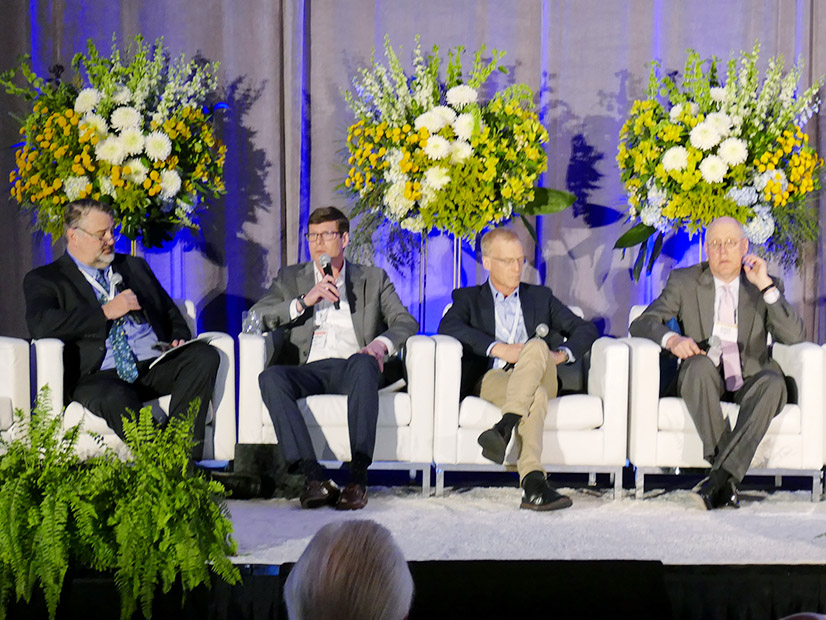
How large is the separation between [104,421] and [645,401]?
212 cm

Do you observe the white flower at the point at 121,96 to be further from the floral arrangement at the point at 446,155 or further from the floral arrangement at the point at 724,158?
the floral arrangement at the point at 724,158

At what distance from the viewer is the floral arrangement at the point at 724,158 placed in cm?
509

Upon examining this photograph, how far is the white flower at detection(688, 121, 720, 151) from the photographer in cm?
507

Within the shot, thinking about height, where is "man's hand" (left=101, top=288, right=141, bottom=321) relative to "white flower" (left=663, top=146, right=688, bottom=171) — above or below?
below

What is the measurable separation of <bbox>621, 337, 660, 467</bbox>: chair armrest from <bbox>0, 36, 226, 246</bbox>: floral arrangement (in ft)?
7.41

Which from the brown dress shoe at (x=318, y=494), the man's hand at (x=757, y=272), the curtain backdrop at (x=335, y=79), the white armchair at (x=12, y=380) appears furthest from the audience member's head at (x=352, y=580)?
the curtain backdrop at (x=335, y=79)

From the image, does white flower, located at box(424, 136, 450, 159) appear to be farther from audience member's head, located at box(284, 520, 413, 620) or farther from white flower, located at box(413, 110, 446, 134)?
audience member's head, located at box(284, 520, 413, 620)

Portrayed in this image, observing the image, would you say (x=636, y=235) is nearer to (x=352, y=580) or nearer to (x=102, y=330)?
(x=102, y=330)

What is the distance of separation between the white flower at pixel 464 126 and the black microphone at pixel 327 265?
0.86 metres

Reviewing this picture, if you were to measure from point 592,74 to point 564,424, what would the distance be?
7.36 feet

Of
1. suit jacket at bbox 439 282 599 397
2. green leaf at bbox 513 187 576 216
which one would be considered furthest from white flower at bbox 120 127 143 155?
green leaf at bbox 513 187 576 216

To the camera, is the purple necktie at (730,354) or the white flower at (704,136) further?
the white flower at (704,136)

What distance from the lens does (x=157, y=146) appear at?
5113 millimetres

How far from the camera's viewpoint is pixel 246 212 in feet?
19.2
